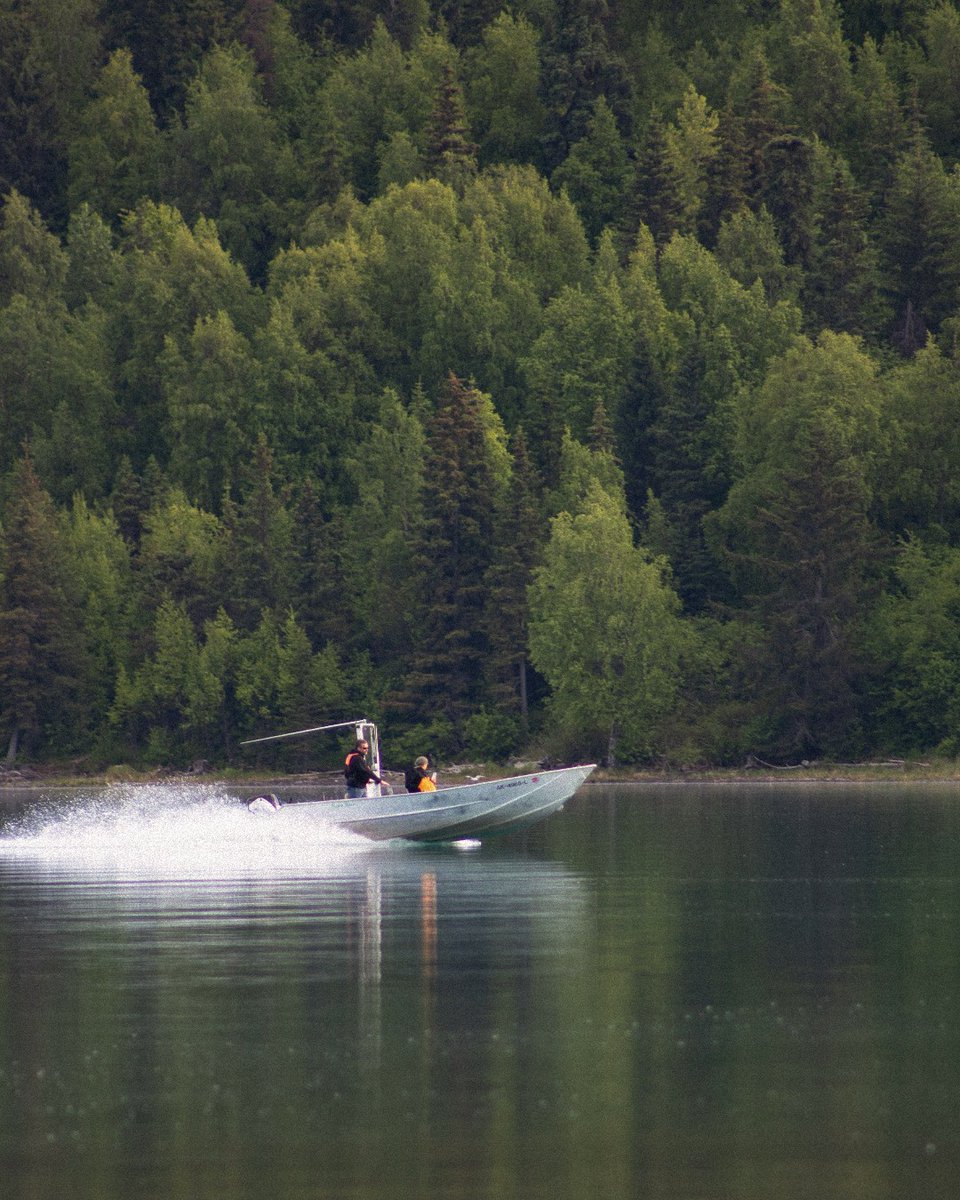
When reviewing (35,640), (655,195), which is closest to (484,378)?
(655,195)

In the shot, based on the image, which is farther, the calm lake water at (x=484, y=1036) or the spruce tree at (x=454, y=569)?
the spruce tree at (x=454, y=569)

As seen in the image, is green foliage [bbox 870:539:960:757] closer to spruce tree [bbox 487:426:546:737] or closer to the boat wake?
spruce tree [bbox 487:426:546:737]

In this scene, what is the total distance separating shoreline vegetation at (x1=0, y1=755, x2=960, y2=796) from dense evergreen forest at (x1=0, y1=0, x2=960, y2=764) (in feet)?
4.91

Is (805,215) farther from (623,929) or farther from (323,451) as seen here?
(623,929)

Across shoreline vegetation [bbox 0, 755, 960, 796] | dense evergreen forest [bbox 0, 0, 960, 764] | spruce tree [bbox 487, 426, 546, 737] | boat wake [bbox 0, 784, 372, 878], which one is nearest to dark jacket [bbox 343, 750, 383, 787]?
boat wake [bbox 0, 784, 372, 878]

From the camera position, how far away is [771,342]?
129875 millimetres

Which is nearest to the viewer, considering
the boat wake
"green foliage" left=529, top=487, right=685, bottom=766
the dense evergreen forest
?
the boat wake

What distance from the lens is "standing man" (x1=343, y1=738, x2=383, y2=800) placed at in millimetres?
50000

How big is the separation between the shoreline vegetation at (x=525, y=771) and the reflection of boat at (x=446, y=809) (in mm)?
46422

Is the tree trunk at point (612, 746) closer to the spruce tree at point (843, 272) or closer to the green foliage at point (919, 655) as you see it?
the green foliage at point (919, 655)

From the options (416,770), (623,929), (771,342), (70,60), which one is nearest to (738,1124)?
(623,929)

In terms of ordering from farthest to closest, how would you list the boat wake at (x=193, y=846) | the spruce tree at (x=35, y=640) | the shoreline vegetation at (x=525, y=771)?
the spruce tree at (x=35, y=640), the shoreline vegetation at (x=525, y=771), the boat wake at (x=193, y=846)

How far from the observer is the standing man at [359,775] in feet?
164

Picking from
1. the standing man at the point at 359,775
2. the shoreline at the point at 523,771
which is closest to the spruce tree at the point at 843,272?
the shoreline at the point at 523,771
